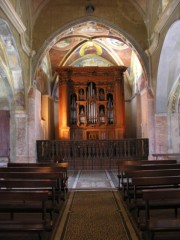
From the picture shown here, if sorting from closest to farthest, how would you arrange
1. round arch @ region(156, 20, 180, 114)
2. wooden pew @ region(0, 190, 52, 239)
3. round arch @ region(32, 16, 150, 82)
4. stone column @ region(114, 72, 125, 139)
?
wooden pew @ region(0, 190, 52, 239) → round arch @ region(156, 20, 180, 114) → round arch @ region(32, 16, 150, 82) → stone column @ region(114, 72, 125, 139)

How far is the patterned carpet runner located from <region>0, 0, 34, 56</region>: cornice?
20.9 feet

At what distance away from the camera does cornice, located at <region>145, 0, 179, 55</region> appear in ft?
31.2

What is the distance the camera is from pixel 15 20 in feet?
35.1

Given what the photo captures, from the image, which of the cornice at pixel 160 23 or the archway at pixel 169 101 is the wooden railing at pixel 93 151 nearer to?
the archway at pixel 169 101

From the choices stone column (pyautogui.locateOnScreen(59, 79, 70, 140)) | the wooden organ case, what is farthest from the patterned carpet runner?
the wooden organ case

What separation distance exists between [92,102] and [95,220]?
13.0 m

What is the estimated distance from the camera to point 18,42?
1181 cm

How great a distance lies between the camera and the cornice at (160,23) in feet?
31.2

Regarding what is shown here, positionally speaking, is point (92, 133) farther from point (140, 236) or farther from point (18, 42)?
point (140, 236)

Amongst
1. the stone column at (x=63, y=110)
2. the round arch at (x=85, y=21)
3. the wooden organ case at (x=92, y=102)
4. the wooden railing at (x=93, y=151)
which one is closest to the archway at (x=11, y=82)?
the wooden railing at (x=93, y=151)

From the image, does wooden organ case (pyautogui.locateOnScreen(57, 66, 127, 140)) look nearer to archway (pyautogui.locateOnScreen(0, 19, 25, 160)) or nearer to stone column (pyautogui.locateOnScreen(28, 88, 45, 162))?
stone column (pyautogui.locateOnScreen(28, 88, 45, 162))

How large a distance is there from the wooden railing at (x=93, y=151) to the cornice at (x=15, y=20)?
14.1ft

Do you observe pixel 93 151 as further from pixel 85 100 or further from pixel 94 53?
pixel 94 53

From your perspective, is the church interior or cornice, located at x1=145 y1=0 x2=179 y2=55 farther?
the church interior
